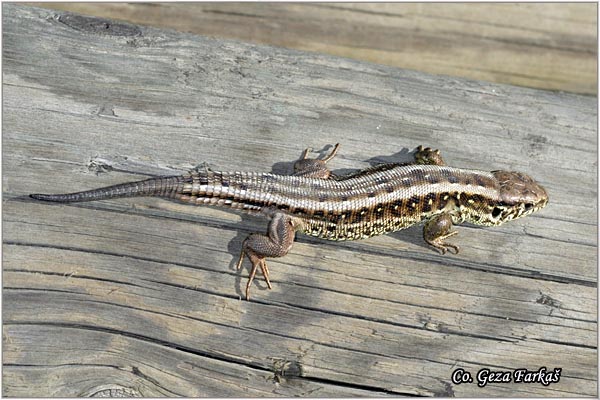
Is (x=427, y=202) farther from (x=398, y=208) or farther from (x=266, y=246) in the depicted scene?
(x=266, y=246)

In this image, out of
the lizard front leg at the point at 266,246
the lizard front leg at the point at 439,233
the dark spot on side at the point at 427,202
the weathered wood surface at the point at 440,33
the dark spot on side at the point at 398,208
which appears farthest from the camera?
the weathered wood surface at the point at 440,33

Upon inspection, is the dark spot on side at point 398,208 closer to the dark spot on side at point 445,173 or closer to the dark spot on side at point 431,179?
the dark spot on side at point 431,179

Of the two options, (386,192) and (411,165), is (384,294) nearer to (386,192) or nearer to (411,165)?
(386,192)

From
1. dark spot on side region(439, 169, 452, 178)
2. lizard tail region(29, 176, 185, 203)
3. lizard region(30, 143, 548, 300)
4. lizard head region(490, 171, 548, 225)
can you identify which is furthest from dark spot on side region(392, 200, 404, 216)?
lizard tail region(29, 176, 185, 203)

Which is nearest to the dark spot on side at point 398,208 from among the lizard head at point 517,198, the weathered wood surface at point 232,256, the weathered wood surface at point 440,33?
the weathered wood surface at point 232,256

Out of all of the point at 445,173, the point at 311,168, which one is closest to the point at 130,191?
the point at 311,168

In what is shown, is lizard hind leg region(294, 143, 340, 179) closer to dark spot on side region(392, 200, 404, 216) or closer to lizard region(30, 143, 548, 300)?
lizard region(30, 143, 548, 300)

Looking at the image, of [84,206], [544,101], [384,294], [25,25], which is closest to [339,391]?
→ [384,294]
